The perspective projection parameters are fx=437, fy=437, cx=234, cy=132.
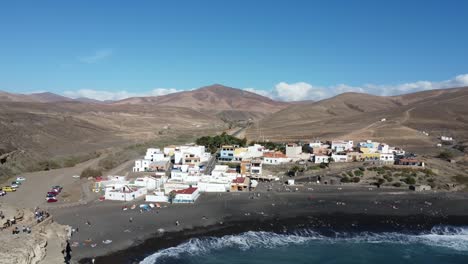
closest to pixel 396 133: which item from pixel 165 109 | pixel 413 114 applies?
pixel 413 114

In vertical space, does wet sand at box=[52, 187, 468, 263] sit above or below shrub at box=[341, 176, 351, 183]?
below

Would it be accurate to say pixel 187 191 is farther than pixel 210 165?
No

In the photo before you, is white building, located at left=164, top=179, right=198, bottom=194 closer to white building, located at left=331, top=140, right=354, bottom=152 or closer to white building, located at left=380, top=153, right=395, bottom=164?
white building, located at left=331, top=140, right=354, bottom=152

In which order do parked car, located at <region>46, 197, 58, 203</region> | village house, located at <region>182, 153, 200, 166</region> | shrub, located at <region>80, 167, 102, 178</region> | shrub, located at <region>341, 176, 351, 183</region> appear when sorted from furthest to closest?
village house, located at <region>182, 153, 200, 166</region> → shrub, located at <region>80, 167, 102, 178</region> → shrub, located at <region>341, 176, 351, 183</region> → parked car, located at <region>46, 197, 58, 203</region>

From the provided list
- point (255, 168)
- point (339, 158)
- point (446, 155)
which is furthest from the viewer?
point (446, 155)

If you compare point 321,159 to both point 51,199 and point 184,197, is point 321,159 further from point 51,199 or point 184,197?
point 51,199

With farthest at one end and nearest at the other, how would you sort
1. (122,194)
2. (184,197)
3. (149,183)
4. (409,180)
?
(409,180) → (149,183) → (122,194) → (184,197)

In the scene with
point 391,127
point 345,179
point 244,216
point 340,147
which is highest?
point 391,127

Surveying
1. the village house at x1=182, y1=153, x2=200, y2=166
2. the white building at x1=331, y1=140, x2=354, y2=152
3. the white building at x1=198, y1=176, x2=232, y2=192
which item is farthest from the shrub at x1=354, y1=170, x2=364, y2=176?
the village house at x1=182, y1=153, x2=200, y2=166

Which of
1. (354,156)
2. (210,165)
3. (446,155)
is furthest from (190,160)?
(446,155)
